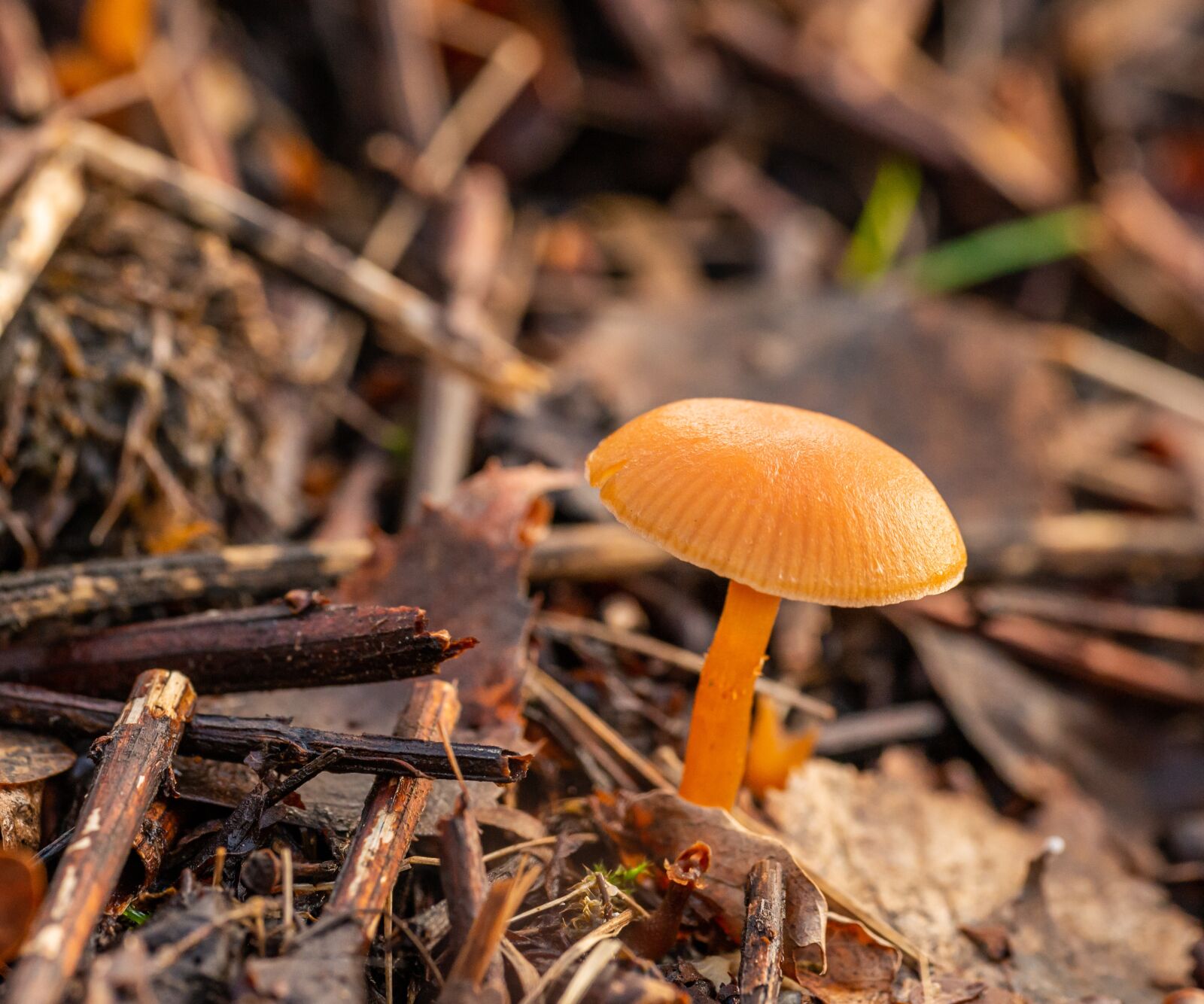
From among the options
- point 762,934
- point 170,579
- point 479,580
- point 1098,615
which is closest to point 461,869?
point 762,934

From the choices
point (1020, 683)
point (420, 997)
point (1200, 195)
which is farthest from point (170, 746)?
point (1200, 195)

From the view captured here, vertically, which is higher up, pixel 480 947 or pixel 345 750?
pixel 345 750

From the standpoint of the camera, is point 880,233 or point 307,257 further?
point 880,233

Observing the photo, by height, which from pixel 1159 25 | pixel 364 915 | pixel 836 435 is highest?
pixel 1159 25

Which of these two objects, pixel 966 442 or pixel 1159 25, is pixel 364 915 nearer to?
pixel 966 442

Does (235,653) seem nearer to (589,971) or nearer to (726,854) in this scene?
(589,971)
